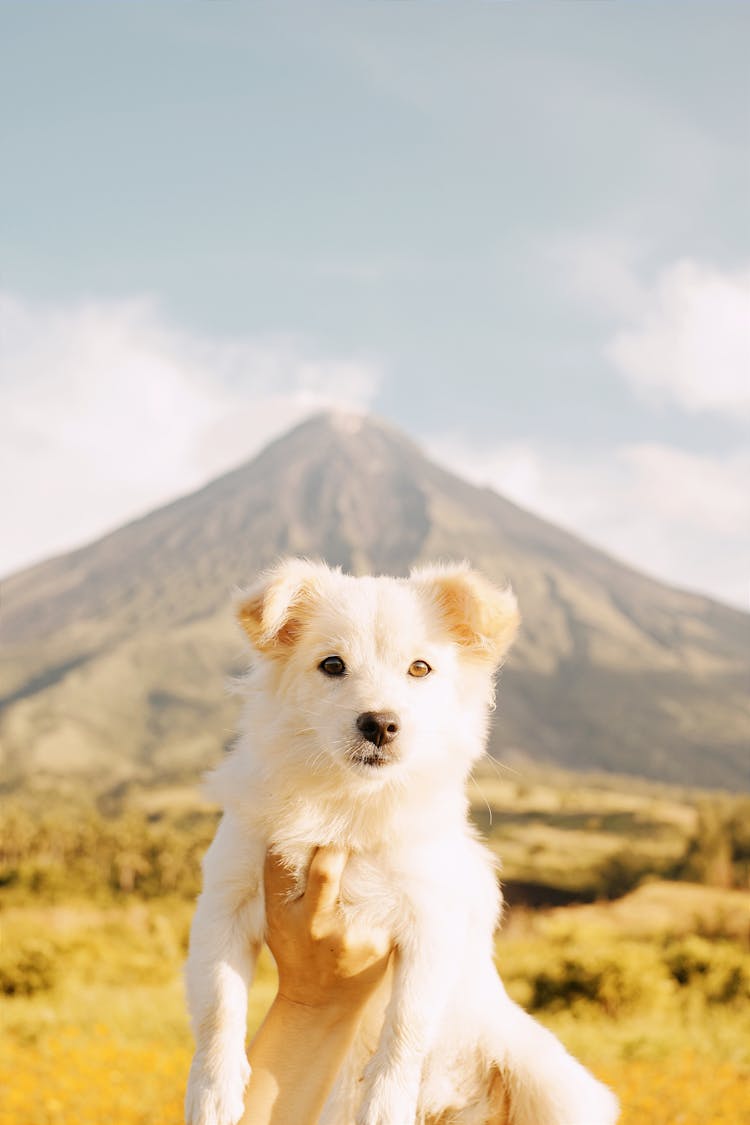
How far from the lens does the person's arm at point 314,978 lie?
2.87m

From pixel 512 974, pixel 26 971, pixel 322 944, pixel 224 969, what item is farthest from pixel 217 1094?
pixel 26 971

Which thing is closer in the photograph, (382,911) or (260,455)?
(382,911)

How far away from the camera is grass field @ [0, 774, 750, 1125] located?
784cm

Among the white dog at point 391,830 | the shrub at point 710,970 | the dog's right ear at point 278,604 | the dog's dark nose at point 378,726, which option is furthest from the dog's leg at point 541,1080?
the shrub at point 710,970

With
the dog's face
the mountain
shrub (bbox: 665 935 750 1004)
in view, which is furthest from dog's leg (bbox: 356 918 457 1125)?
the mountain

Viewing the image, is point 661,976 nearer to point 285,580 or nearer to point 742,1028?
point 742,1028

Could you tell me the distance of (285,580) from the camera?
3.17 meters

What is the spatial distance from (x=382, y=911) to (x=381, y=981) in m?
0.28

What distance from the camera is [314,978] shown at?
2.95 metres

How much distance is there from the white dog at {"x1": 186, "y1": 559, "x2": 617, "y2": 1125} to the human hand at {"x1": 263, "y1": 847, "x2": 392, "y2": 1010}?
6cm

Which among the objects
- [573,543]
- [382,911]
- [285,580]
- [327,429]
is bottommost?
[382,911]

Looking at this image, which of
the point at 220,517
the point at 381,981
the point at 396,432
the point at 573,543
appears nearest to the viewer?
the point at 381,981

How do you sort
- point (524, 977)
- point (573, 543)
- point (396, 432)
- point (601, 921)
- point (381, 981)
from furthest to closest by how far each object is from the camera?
point (396, 432) < point (573, 543) < point (601, 921) < point (524, 977) < point (381, 981)

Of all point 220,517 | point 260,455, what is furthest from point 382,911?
point 260,455
